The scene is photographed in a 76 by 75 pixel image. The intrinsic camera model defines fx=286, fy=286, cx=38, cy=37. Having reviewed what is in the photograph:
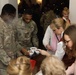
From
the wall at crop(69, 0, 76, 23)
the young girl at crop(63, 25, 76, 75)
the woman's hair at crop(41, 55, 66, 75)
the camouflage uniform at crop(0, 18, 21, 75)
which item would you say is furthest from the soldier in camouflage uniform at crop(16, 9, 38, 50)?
the woman's hair at crop(41, 55, 66, 75)

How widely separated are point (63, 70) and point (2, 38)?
157 centimetres

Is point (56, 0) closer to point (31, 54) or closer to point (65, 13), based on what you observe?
point (65, 13)

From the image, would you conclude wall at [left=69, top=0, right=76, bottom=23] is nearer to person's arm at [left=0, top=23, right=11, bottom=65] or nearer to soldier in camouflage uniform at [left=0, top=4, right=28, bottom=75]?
soldier in camouflage uniform at [left=0, top=4, right=28, bottom=75]

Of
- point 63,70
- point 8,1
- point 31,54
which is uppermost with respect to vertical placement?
point 8,1

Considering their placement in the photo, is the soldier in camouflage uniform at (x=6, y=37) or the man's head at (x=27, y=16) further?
the man's head at (x=27, y=16)

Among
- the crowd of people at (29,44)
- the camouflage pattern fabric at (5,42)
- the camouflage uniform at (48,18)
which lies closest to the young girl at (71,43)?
the crowd of people at (29,44)

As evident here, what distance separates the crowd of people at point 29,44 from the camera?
7.69 feet

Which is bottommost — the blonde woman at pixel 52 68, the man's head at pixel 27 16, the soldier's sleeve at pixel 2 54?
the soldier's sleeve at pixel 2 54

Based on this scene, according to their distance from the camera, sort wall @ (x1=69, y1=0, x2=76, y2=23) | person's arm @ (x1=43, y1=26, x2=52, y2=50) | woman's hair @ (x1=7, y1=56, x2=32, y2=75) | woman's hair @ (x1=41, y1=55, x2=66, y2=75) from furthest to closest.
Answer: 1. wall @ (x1=69, y1=0, x2=76, y2=23)
2. person's arm @ (x1=43, y1=26, x2=52, y2=50)
3. woman's hair @ (x1=7, y1=56, x2=32, y2=75)
4. woman's hair @ (x1=41, y1=55, x2=66, y2=75)

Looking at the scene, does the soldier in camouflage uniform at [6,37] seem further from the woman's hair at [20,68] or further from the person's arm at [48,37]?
the woman's hair at [20,68]

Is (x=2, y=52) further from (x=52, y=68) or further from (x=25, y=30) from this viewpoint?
(x=52, y=68)

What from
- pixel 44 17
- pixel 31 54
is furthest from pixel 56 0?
pixel 31 54

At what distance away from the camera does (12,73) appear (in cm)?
233

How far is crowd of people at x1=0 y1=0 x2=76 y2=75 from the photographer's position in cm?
234
